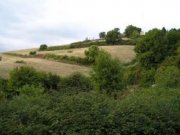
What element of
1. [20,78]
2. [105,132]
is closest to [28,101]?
[105,132]

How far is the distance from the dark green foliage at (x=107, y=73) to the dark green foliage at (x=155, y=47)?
1004 inches

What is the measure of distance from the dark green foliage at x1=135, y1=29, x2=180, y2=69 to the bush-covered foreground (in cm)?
6496

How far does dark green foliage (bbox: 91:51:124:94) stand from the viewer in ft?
163

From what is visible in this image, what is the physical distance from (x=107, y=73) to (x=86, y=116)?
40013mm

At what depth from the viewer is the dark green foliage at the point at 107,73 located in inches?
1954

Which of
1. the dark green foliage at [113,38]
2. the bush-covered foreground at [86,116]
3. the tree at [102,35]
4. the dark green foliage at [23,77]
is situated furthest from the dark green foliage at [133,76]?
the bush-covered foreground at [86,116]

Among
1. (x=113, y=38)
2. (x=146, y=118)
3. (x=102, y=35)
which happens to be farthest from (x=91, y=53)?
(x=146, y=118)

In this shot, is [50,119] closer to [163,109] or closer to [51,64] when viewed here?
[163,109]

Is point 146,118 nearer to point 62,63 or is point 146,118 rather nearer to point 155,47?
point 155,47

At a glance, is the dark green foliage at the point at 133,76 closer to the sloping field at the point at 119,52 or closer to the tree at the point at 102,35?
the sloping field at the point at 119,52

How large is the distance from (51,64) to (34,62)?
3.20 m

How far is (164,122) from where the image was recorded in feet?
38.0

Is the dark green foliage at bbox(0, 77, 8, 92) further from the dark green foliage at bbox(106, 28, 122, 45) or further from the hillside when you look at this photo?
the dark green foliage at bbox(106, 28, 122, 45)

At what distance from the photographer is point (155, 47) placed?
7838 centimetres
